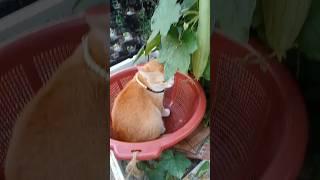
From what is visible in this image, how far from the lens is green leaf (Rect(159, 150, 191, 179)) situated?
77 cm

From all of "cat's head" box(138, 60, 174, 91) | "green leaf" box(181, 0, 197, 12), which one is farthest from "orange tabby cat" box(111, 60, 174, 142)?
"green leaf" box(181, 0, 197, 12)

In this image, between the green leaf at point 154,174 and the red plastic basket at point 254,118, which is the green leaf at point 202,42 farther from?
the green leaf at point 154,174

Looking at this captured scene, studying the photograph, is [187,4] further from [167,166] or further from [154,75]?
[167,166]

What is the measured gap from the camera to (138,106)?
2.73 ft

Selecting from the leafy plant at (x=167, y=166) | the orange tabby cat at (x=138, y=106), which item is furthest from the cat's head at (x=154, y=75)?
the leafy plant at (x=167, y=166)

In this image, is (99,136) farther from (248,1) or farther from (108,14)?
(248,1)

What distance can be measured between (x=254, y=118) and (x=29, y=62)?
36cm

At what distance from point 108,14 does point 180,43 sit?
0.36 ft

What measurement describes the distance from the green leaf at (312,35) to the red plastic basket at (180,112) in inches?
6.5

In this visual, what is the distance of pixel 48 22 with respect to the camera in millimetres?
645

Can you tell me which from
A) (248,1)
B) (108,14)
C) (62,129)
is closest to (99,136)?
(62,129)

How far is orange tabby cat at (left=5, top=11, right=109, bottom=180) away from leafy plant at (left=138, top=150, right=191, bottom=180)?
0.42 ft

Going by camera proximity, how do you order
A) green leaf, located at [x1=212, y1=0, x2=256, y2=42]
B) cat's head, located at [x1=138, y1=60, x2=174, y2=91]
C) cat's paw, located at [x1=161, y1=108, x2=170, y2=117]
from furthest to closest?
cat's paw, located at [x1=161, y1=108, x2=170, y2=117], cat's head, located at [x1=138, y1=60, x2=174, y2=91], green leaf, located at [x1=212, y1=0, x2=256, y2=42]

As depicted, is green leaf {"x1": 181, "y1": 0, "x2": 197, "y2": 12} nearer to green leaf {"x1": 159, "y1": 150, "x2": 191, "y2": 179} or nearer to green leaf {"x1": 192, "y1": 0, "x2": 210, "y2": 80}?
green leaf {"x1": 192, "y1": 0, "x2": 210, "y2": 80}
